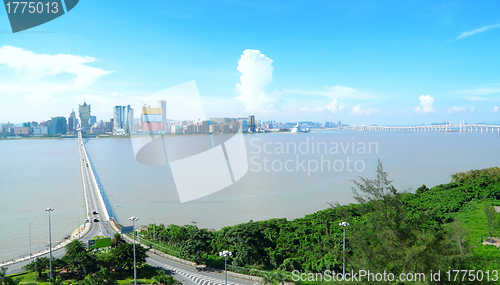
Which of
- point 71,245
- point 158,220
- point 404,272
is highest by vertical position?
point 404,272

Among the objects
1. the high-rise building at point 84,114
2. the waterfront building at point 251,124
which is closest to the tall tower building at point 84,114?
the high-rise building at point 84,114

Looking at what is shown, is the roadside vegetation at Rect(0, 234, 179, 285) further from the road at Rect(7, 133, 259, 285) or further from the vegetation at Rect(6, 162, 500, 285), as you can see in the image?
the road at Rect(7, 133, 259, 285)

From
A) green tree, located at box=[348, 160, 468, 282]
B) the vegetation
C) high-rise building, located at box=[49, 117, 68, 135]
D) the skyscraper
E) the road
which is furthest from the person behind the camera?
the skyscraper

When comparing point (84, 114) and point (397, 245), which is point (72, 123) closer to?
point (84, 114)

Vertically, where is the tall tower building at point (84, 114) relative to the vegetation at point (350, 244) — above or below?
above

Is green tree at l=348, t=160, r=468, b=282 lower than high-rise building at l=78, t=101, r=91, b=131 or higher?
lower

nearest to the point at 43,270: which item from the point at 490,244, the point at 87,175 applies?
the point at 490,244

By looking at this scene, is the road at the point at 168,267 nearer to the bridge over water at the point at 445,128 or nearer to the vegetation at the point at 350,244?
the vegetation at the point at 350,244

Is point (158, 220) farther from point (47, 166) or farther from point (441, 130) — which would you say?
point (441, 130)

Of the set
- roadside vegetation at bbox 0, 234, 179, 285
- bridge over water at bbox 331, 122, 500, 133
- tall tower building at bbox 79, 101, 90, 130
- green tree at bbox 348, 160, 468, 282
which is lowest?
roadside vegetation at bbox 0, 234, 179, 285

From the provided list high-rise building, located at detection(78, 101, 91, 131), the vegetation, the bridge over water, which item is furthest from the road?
the bridge over water

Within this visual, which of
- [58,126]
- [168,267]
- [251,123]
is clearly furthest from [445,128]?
[58,126]
